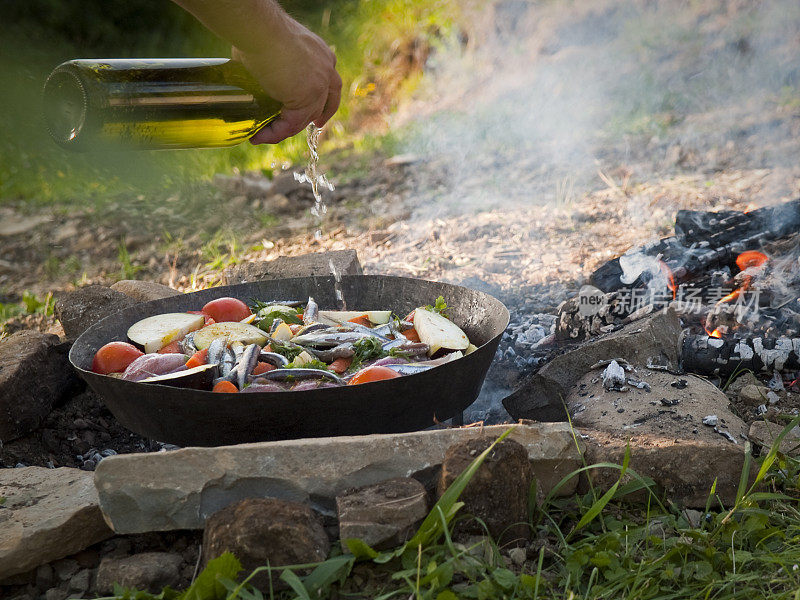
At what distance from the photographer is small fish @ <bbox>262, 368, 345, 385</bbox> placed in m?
2.54

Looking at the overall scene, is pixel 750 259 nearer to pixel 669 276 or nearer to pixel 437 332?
pixel 669 276

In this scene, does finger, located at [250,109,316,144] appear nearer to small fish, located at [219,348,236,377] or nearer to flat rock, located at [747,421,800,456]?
small fish, located at [219,348,236,377]

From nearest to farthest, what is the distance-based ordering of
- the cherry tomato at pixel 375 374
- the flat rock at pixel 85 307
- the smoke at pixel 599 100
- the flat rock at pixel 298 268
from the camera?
the cherry tomato at pixel 375 374 < the flat rock at pixel 85 307 < the flat rock at pixel 298 268 < the smoke at pixel 599 100

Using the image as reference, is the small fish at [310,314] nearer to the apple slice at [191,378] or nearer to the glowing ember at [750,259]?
the apple slice at [191,378]

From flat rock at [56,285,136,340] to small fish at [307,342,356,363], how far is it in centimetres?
139

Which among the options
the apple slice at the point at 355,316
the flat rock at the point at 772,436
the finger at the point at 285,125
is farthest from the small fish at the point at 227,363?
the flat rock at the point at 772,436

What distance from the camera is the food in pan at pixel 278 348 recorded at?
2529 mm

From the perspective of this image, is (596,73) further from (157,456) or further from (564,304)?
(157,456)

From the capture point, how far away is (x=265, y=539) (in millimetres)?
1813

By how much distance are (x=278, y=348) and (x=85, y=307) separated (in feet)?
4.66

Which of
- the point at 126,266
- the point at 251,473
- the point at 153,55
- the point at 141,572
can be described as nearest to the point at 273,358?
the point at 251,473

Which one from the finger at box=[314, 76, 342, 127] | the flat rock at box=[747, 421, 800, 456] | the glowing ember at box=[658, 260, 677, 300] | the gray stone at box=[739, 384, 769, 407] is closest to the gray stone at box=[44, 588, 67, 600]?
the finger at box=[314, 76, 342, 127]

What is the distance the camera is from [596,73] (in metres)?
8.23

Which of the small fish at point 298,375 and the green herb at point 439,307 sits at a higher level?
the small fish at point 298,375
